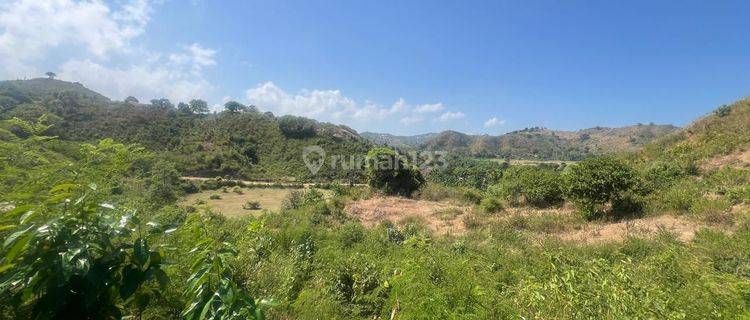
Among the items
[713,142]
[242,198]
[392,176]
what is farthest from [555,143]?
[392,176]

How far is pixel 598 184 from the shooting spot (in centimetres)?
962

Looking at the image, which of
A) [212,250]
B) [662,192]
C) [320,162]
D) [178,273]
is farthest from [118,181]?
[320,162]

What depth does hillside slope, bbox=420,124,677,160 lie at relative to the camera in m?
79.4

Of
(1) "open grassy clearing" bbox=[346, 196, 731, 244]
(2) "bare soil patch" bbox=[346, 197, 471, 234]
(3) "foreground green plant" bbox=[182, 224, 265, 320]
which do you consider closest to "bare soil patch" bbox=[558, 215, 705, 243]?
(1) "open grassy clearing" bbox=[346, 196, 731, 244]

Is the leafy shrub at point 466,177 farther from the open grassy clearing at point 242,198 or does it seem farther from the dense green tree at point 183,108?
the dense green tree at point 183,108

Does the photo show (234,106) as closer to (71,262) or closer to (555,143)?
(71,262)

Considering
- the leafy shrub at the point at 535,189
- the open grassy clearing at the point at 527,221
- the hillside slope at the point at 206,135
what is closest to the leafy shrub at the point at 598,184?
the open grassy clearing at the point at 527,221

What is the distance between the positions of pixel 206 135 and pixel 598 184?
4499 centimetres

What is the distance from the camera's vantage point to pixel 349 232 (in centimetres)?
879

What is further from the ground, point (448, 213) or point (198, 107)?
point (198, 107)

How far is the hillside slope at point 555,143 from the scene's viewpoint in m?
79.4

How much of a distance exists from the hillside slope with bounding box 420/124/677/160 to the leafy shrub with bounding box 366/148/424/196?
65.6m

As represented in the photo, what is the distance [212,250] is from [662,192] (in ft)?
41.0

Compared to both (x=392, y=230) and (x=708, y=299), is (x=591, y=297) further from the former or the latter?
(x=392, y=230)
